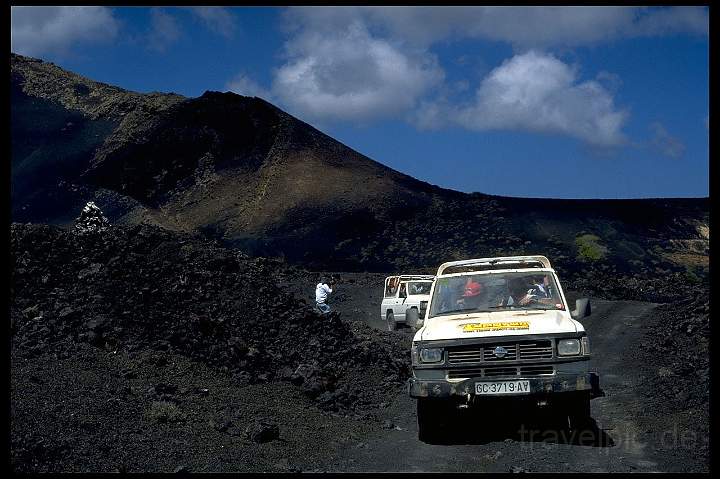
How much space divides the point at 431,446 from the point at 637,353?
11.5m

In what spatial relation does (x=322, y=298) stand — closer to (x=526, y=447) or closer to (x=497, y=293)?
(x=497, y=293)

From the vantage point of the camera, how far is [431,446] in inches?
399

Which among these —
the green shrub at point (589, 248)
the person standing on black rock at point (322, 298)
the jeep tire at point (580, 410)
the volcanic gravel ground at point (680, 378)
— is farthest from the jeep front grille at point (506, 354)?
the green shrub at point (589, 248)

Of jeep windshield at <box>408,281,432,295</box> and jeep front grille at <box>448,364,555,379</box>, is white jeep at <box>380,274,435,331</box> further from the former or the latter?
jeep front grille at <box>448,364,555,379</box>

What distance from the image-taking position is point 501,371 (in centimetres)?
988

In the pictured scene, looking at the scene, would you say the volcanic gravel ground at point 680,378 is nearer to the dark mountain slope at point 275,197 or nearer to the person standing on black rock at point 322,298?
the person standing on black rock at point 322,298

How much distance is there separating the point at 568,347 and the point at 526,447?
1264 mm

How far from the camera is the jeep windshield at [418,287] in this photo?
25.7m

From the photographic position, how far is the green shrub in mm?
53763

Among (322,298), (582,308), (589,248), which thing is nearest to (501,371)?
(582,308)

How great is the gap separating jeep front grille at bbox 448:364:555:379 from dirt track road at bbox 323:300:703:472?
83 centimetres

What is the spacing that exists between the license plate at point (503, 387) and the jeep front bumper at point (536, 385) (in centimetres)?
4

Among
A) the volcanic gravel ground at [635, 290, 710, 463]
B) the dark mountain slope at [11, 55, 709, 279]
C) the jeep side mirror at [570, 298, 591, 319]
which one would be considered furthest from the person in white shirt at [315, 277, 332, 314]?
the dark mountain slope at [11, 55, 709, 279]
